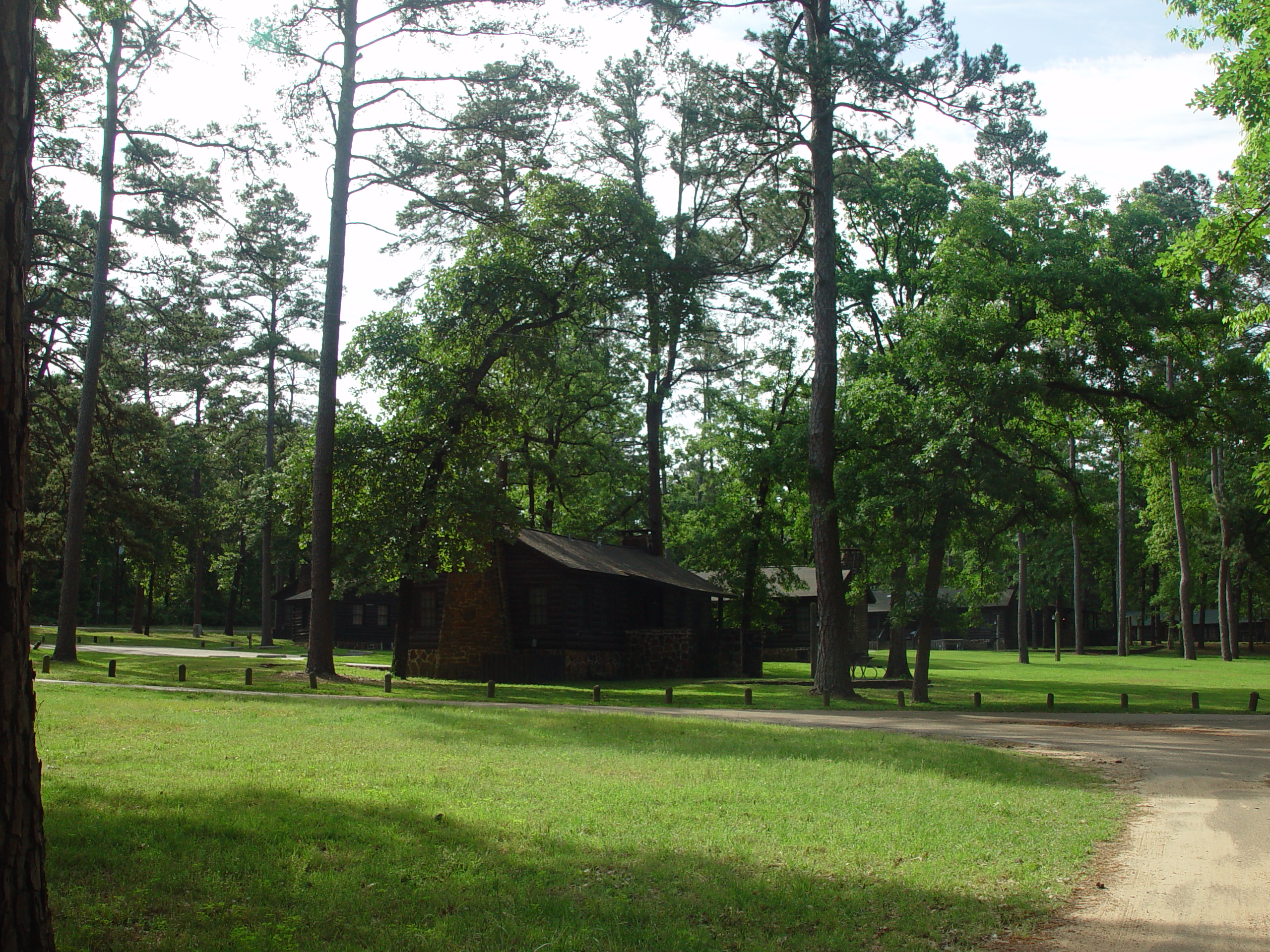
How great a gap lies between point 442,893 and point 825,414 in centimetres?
1883

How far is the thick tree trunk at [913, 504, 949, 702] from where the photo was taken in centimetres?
2167

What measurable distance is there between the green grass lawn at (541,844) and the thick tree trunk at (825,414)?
10.6 metres

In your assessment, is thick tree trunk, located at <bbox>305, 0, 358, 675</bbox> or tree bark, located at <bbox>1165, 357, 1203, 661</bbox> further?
tree bark, located at <bbox>1165, 357, 1203, 661</bbox>

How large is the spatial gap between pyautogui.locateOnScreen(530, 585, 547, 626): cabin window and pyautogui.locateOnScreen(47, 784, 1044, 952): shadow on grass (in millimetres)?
25029

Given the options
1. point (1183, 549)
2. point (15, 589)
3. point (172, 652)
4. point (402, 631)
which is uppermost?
point (1183, 549)

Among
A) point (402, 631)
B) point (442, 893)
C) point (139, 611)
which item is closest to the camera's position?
point (442, 893)

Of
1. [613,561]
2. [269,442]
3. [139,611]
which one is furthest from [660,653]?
[139,611]

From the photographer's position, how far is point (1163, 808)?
9352mm

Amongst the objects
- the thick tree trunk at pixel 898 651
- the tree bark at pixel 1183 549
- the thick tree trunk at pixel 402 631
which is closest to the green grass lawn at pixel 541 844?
the thick tree trunk at pixel 402 631

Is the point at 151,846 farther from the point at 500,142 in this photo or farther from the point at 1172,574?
the point at 1172,574

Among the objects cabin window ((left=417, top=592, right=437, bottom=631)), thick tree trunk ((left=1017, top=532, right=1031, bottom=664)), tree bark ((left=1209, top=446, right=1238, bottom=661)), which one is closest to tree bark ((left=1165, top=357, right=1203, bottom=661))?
tree bark ((left=1209, top=446, right=1238, bottom=661))

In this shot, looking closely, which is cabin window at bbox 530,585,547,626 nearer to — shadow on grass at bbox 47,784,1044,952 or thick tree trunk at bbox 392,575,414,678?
thick tree trunk at bbox 392,575,414,678

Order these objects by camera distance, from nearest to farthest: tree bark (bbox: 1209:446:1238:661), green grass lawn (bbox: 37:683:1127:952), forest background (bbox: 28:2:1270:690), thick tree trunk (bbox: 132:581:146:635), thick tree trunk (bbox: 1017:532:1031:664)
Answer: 1. green grass lawn (bbox: 37:683:1127:952)
2. forest background (bbox: 28:2:1270:690)
3. thick tree trunk (bbox: 1017:532:1031:664)
4. tree bark (bbox: 1209:446:1238:661)
5. thick tree trunk (bbox: 132:581:146:635)

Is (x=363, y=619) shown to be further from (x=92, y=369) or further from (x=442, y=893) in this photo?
(x=442, y=893)
